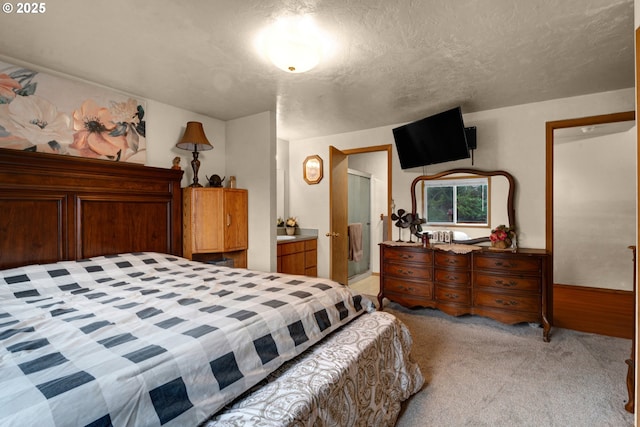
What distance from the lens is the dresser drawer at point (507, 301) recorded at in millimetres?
2834

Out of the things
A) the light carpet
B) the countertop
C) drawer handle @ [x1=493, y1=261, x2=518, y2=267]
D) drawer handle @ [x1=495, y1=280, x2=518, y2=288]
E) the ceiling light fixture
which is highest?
the ceiling light fixture

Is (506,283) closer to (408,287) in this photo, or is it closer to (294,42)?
(408,287)

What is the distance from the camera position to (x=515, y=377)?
7.06 feet

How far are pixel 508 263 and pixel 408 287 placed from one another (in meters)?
1.05

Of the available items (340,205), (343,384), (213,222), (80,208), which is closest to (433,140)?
(340,205)

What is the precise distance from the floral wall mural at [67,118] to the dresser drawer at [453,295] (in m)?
3.45

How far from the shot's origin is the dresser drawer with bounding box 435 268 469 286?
3.16 m

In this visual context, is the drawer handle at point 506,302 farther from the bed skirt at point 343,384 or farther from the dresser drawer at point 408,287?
the bed skirt at point 343,384

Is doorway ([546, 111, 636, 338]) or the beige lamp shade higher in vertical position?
the beige lamp shade

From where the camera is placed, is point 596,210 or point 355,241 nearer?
point 596,210

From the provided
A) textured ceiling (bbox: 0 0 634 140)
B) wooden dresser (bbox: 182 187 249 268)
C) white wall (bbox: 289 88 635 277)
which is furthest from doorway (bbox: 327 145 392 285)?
wooden dresser (bbox: 182 187 249 268)

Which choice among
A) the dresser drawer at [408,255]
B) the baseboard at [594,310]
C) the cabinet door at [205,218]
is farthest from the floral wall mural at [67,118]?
the baseboard at [594,310]

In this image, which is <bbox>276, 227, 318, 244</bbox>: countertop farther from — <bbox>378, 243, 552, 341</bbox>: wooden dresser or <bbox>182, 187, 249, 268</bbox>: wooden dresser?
<bbox>378, 243, 552, 341</bbox>: wooden dresser

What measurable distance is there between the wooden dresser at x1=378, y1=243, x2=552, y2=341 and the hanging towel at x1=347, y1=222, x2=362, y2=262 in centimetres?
148
